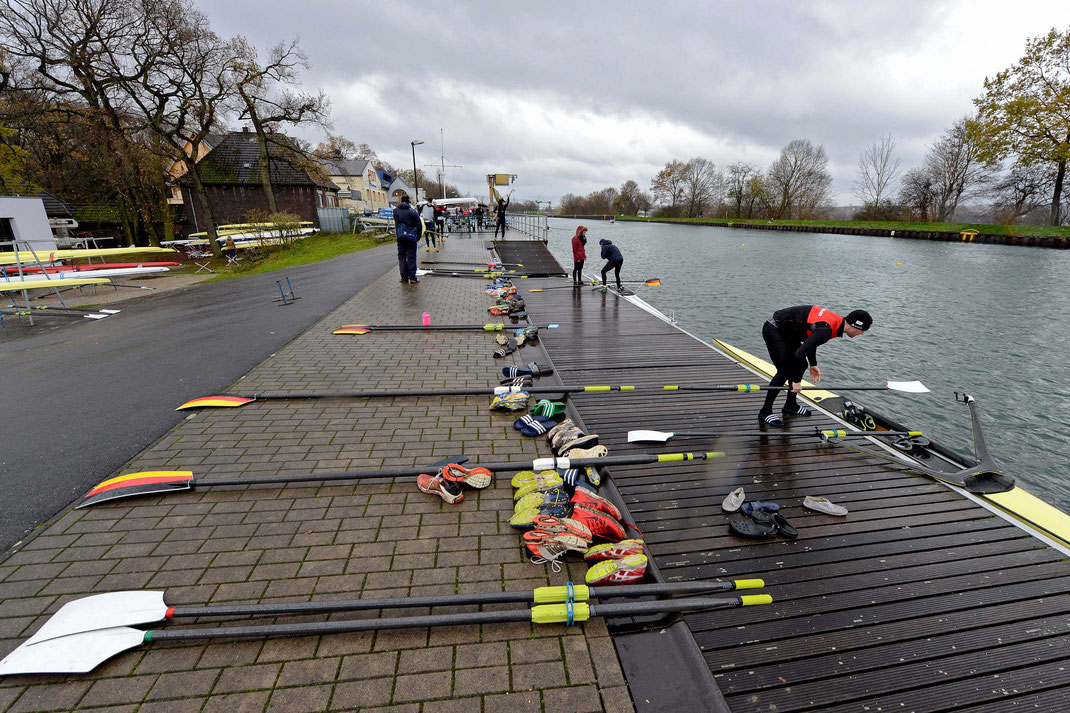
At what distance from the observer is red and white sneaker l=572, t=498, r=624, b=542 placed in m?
3.68

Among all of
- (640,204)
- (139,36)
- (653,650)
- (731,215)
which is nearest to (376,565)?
(653,650)

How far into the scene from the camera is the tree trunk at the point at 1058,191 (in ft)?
143

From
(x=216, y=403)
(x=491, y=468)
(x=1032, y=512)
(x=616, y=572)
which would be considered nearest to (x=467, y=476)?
(x=491, y=468)

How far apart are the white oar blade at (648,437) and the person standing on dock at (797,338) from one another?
1589 millimetres

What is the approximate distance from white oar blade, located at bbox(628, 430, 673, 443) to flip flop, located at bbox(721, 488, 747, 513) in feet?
3.86

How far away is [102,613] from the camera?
2.93m

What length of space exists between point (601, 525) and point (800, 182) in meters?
87.9

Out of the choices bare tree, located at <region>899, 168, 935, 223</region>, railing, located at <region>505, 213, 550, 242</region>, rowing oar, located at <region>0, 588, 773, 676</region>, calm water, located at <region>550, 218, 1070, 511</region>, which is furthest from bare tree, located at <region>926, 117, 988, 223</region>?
rowing oar, located at <region>0, 588, 773, 676</region>

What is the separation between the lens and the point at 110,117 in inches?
928

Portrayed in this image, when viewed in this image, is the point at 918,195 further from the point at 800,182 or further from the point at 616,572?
the point at 616,572

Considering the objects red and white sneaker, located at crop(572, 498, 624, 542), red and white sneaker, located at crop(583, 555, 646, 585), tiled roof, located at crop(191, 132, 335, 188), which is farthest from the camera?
tiled roof, located at crop(191, 132, 335, 188)

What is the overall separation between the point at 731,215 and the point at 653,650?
99432 millimetres

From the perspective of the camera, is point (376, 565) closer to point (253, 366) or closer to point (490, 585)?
point (490, 585)

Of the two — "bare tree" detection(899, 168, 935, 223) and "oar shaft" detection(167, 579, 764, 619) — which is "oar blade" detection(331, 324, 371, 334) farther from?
"bare tree" detection(899, 168, 935, 223)
